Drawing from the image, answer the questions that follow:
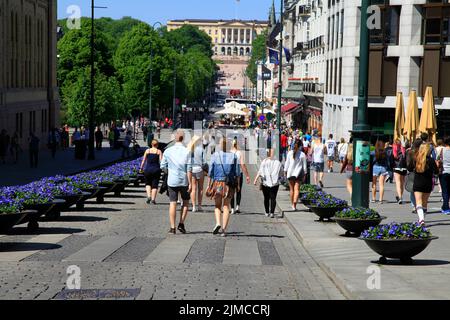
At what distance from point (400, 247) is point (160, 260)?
335 cm

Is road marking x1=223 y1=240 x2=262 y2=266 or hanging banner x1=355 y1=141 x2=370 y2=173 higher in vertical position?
hanging banner x1=355 y1=141 x2=370 y2=173

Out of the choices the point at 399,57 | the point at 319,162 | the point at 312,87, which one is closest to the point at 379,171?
the point at 319,162

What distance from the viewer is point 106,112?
71.1 m

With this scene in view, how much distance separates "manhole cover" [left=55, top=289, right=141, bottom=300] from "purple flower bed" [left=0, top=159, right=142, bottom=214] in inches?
178

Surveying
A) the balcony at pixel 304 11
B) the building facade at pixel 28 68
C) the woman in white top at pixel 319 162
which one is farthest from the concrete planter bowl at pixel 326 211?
the balcony at pixel 304 11

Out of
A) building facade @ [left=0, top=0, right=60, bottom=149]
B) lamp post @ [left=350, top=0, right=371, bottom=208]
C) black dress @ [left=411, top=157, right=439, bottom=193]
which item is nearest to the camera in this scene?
lamp post @ [left=350, top=0, right=371, bottom=208]

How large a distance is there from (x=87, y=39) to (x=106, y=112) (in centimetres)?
3791

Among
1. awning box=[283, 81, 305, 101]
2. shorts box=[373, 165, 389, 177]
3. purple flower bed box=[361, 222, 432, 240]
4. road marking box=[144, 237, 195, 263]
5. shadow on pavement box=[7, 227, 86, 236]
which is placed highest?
awning box=[283, 81, 305, 101]

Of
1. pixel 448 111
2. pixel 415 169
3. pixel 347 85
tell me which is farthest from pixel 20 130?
pixel 415 169

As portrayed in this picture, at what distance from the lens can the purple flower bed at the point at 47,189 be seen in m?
15.7

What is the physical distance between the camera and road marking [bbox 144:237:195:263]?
13.9 meters

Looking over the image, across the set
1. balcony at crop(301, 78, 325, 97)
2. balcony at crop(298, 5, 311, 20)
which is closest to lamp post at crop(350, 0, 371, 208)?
balcony at crop(301, 78, 325, 97)

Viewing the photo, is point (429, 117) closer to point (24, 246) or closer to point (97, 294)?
point (24, 246)

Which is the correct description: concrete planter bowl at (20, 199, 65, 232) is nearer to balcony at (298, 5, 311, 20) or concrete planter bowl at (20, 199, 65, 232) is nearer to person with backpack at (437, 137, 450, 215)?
person with backpack at (437, 137, 450, 215)
